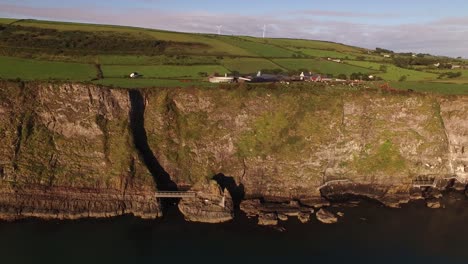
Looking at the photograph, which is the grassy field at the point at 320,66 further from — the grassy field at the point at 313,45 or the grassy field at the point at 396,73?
the grassy field at the point at 313,45

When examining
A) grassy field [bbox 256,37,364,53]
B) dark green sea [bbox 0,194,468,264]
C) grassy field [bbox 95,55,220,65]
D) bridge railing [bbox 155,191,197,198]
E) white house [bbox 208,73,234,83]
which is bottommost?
dark green sea [bbox 0,194,468,264]

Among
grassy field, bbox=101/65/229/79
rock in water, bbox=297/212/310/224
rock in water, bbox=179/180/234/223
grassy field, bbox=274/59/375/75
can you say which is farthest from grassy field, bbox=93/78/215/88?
grassy field, bbox=274/59/375/75

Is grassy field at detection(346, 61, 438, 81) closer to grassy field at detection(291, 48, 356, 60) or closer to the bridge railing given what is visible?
grassy field at detection(291, 48, 356, 60)

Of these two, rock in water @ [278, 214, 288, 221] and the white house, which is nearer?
rock in water @ [278, 214, 288, 221]

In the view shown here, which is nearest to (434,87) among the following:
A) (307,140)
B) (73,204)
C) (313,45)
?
(307,140)

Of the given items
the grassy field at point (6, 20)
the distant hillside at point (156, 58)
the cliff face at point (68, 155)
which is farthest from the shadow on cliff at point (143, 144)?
the grassy field at point (6, 20)

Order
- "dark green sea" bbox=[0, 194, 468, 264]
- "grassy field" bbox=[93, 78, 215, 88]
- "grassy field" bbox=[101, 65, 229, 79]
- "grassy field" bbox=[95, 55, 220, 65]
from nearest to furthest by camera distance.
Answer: "dark green sea" bbox=[0, 194, 468, 264], "grassy field" bbox=[93, 78, 215, 88], "grassy field" bbox=[101, 65, 229, 79], "grassy field" bbox=[95, 55, 220, 65]

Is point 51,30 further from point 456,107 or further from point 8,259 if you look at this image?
point 456,107

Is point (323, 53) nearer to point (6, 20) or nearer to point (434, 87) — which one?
point (434, 87)

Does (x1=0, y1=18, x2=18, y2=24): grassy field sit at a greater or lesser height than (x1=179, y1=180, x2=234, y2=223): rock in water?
greater
